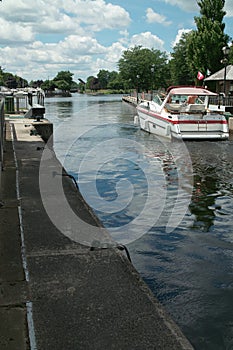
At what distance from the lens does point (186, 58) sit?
71.6 meters

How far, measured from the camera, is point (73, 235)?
229 inches

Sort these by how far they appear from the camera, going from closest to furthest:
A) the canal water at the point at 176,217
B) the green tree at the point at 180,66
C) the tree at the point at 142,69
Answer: the canal water at the point at 176,217
the green tree at the point at 180,66
the tree at the point at 142,69

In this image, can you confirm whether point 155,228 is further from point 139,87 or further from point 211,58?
point 139,87

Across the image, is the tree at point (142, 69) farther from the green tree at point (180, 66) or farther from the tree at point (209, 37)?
the tree at point (209, 37)

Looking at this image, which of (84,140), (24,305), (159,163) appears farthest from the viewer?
(84,140)

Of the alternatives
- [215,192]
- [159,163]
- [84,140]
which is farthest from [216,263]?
[84,140]

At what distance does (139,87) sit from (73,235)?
102599 millimetres

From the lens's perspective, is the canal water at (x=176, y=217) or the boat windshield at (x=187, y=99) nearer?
the canal water at (x=176, y=217)

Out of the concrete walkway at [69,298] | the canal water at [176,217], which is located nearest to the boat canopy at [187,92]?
the canal water at [176,217]

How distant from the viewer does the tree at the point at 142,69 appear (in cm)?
10450

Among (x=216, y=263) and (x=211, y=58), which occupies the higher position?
(x=211, y=58)

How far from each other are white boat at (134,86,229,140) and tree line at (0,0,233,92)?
667 centimetres

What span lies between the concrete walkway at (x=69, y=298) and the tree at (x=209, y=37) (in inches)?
1984

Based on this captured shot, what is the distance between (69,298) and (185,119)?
17.6m
